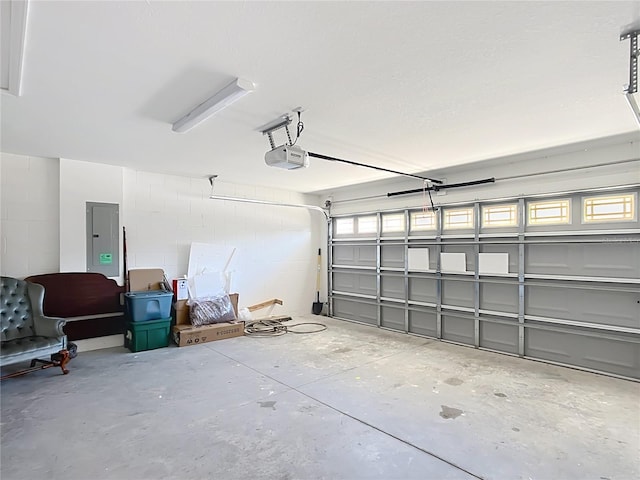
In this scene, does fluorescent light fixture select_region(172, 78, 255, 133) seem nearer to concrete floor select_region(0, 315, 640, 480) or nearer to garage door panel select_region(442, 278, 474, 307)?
concrete floor select_region(0, 315, 640, 480)

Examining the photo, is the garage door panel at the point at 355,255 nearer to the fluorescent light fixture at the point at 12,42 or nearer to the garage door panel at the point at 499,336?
the garage door panel at the point at 499,336

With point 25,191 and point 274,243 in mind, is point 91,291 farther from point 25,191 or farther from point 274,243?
point 274,243

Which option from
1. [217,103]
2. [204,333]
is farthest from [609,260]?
[204,333]

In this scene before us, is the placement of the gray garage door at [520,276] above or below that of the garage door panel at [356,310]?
above

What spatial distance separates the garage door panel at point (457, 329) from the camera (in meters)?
4.97

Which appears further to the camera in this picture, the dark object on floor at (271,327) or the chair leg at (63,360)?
the dark object on floor at (271,327)

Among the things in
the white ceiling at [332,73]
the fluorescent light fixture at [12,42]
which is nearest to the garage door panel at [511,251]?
the white ceiling at [332,73]

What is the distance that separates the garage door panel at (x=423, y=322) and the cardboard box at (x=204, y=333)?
2.80 metres

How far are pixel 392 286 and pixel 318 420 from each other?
3.57 metres

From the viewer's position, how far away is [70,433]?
2562mm

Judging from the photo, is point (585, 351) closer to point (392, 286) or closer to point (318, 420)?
point (392, 286)

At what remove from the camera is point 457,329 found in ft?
16.8


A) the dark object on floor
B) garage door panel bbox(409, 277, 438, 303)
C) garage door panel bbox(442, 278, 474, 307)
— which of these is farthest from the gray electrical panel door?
garage door panel bbox(442, 278, 474, 307)

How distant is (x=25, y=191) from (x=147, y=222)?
4.83ft
